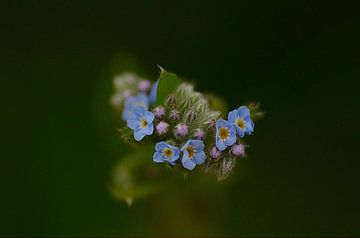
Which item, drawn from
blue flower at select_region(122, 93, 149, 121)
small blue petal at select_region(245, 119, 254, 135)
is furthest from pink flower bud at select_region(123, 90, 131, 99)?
small blue petal at select_region(245, 119, 254, 135)

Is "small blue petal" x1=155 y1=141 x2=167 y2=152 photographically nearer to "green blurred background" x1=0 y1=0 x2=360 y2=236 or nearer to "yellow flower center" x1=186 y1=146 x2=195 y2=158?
"yellow flower center" x1=186 y1=146 x2=195 y2=158

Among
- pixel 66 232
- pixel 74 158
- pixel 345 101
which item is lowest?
pixel 66 232

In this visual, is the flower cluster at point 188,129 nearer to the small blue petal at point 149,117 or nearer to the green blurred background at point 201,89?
the small blue petal at point 149,117

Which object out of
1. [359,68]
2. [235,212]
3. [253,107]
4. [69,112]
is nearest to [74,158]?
[69,112]

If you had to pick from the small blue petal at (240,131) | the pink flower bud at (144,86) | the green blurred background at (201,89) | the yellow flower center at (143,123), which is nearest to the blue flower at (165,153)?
the yellow flower center at (143,123)

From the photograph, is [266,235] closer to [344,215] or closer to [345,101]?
[344,215]

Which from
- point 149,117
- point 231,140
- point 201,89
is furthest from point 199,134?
point 201,89

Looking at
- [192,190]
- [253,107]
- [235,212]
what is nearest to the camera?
[253,107]
